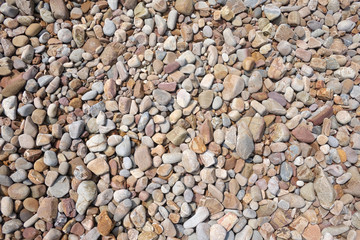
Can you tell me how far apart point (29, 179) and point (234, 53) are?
1.30m

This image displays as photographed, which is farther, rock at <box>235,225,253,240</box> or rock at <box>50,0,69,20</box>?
rock at <box>50,0,69,20</box>

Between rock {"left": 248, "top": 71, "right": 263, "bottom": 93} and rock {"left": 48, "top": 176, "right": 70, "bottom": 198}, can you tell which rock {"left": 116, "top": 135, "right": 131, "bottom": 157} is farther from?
rock {"left": 248, "top": 71, "right": 263, "bottom": 93}

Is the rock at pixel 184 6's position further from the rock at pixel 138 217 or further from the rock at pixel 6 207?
the rock at pixel 6 207

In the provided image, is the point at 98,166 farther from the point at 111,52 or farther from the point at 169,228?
the point at 111,52

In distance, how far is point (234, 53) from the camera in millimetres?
1691

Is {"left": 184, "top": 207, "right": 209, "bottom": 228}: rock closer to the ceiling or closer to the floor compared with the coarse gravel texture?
closer to the floor

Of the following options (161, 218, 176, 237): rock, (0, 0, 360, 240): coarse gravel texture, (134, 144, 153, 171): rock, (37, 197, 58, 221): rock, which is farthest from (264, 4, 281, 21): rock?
(37, 197, 58, 221): rock

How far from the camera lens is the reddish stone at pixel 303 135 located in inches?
60.5

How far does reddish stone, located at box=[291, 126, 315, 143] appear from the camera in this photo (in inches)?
60.5

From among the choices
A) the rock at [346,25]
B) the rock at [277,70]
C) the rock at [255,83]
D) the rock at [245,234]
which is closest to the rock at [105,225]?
the rock at [245,234]

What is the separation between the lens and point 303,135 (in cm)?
154

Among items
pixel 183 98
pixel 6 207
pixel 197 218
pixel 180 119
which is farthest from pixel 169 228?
pixel 6 207

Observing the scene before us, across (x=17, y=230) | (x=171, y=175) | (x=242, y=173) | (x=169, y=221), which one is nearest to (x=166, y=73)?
(x=171, y=175)

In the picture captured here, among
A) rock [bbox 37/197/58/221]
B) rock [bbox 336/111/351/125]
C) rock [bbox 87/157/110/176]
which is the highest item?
rock [bbox 336/111/351/125]
